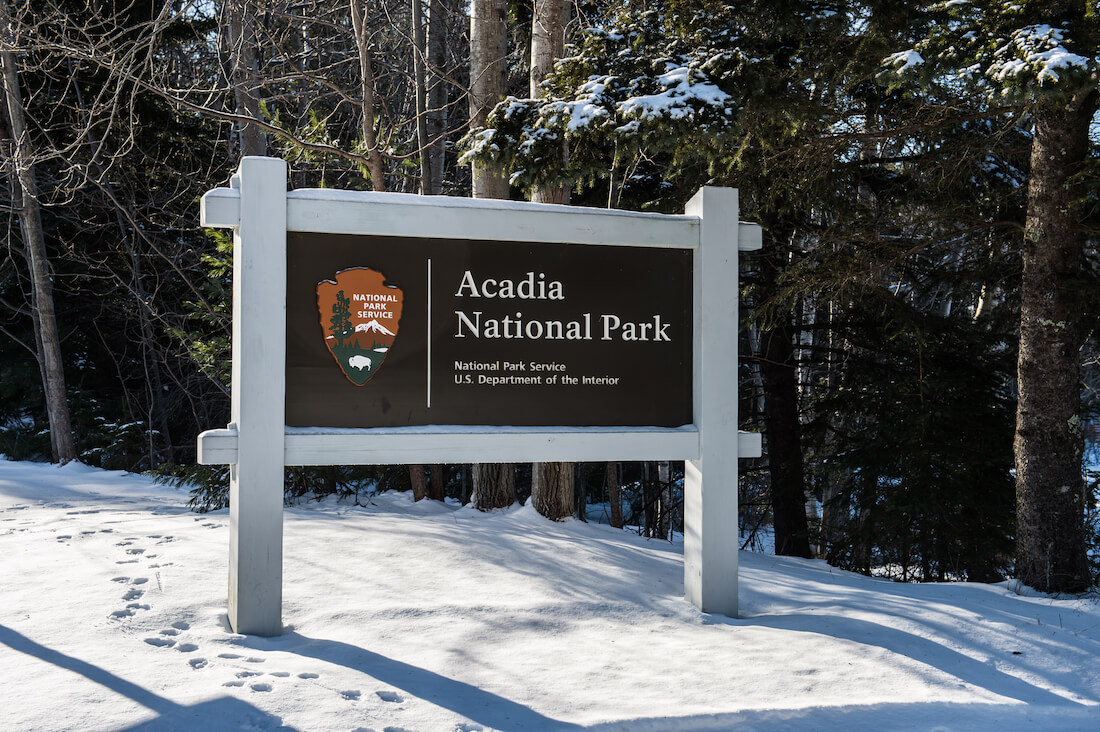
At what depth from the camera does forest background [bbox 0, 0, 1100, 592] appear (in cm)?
568

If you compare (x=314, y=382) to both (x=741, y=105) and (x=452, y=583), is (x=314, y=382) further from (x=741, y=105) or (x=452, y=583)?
(x=741, y=105)

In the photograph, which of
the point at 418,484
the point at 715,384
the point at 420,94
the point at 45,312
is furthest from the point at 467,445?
the point at 45,312

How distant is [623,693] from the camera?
3639mm

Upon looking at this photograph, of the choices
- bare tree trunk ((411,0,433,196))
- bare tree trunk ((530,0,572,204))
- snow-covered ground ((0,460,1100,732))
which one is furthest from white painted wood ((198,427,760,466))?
bare tree trunk ((411,0,433,196))

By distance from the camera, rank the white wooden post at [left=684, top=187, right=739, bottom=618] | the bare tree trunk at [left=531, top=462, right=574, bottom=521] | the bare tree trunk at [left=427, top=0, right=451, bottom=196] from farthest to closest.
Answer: the bare tree trunk at [left=427, top=0, right=451, bottom=196] < the bare tree trunk at [left=531, top=462, right=574, bottom=521] < the white wooden post at [left=684, top=187, right=739, bottom=618]

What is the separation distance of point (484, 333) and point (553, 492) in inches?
131

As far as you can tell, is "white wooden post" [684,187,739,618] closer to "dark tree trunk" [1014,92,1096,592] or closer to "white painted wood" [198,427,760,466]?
"white painted wood" [198,427,760,466]

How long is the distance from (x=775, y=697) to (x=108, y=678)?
2879 mm

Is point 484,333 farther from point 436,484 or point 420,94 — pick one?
point 420,94

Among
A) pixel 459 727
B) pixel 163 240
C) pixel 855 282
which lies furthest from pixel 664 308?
pixel 163 240

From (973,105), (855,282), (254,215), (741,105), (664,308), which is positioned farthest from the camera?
(855,282)

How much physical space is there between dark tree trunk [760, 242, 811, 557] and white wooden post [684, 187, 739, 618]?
4.84 m

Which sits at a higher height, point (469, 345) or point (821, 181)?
point (821, 181)

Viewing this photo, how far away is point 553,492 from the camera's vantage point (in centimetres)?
775
